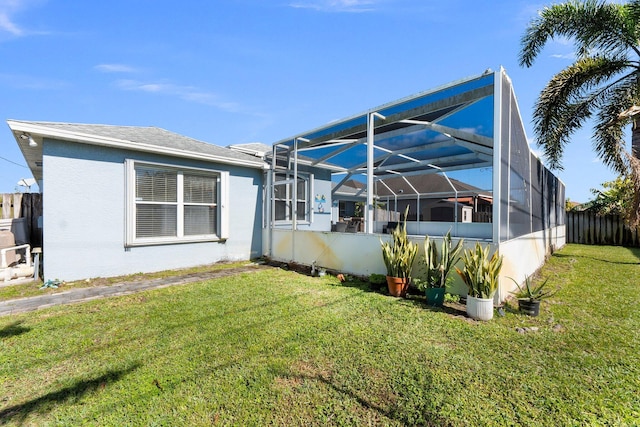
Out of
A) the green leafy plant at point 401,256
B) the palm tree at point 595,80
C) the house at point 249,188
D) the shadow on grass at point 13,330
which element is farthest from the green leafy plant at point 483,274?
the palm tree at point 595,80

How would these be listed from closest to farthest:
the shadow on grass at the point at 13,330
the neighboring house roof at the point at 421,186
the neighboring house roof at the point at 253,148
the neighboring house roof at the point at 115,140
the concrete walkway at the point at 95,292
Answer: the shadow on grass at the point at 13,330 < the concrete walkway at the point at 95,292 < the neighboring house roof at the point at 115,140 < the neighboring house roof at the point at 253,148 < the neighboring house roof at the point at 421,186

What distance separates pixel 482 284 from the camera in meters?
3.89

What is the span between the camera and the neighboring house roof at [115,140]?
205 inches

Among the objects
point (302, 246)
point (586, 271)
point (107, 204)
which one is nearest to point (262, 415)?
point (302, 246)

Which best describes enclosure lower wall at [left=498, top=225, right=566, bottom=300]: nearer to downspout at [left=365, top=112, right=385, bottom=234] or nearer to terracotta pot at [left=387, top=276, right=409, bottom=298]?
terracotta pot at [left=387, top=276, right=409, bottom=298]

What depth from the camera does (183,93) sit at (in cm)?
958

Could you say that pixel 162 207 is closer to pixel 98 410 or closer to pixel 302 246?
pixel 302 246

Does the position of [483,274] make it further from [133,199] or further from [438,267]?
[133,199]

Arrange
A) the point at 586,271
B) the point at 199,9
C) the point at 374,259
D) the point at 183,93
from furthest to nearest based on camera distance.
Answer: the point at 183,93 < the point at 586,271 < the point at 199,9 < the point at 374,259

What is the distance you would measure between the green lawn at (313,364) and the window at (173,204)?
235 cm

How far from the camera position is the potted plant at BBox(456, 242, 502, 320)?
384 centimetres

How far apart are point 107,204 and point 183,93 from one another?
5.32 m

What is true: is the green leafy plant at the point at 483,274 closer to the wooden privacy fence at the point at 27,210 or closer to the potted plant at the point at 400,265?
the potted plant at the point at 400,265

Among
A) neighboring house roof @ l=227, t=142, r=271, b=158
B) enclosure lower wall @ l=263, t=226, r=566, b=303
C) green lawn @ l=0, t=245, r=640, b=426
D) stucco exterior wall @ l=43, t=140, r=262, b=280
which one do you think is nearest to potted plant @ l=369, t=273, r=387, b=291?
enclosure lower wall @ l=263, t=226, r=566, b=303
